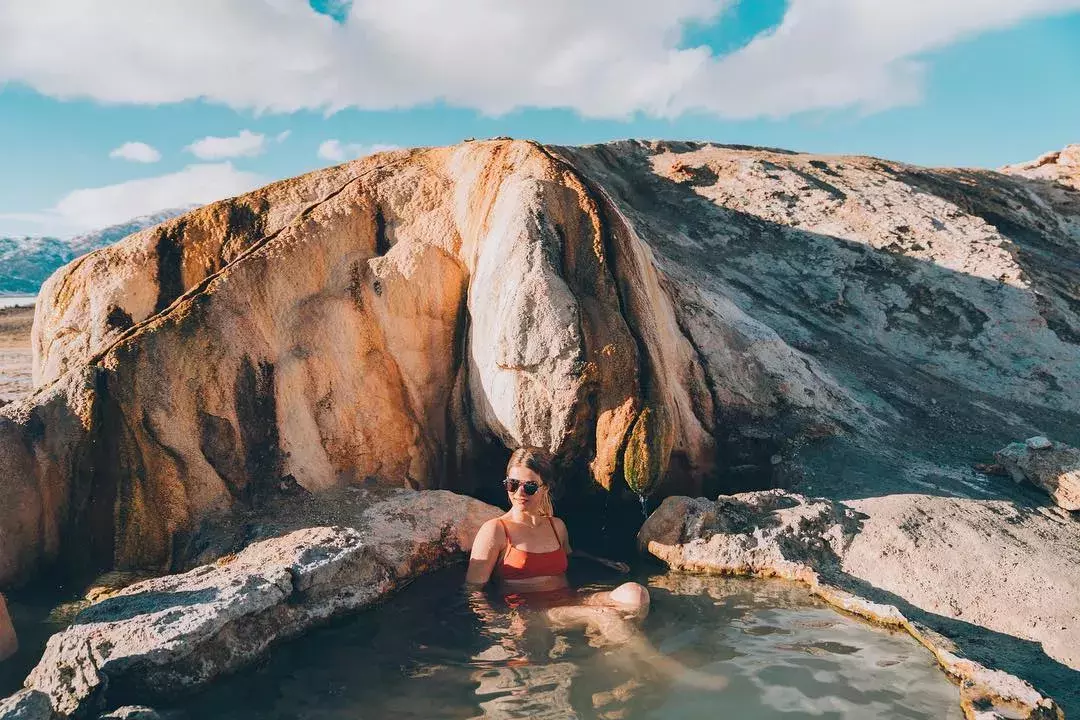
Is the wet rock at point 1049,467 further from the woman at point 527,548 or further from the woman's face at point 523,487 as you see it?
the woman's face at point 523,487

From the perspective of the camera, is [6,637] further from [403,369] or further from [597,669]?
[597,669]

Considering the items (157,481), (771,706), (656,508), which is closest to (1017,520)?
(656,508)

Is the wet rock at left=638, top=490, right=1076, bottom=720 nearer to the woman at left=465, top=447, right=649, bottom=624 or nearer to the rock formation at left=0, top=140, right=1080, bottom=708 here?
the rock formation at left=0, top=140, right=1080, bottom=708

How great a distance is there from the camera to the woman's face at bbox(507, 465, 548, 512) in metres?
4.84

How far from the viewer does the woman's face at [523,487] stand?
15.9ft

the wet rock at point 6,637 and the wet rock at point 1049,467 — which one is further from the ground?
the wet rock at point 1049,467

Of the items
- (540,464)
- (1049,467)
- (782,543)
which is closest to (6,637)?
(540,464)

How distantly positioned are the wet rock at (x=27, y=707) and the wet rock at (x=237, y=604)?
0.40 feet

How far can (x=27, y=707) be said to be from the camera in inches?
120

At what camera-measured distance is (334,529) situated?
4.79m

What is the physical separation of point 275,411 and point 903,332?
6.79 metres

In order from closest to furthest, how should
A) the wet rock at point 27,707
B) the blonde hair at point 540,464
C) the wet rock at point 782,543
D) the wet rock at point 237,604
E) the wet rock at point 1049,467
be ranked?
the wet rock at point 27,707 < the wet rock at point 237,604 < the wet rock at point 782,543 < the blonde hair at point 540,464 < the wet rock at point 1049,467

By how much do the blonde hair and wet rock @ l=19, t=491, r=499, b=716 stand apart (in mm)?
518

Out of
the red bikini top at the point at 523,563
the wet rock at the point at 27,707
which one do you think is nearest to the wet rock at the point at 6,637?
the wet rock at the point at 27,707
